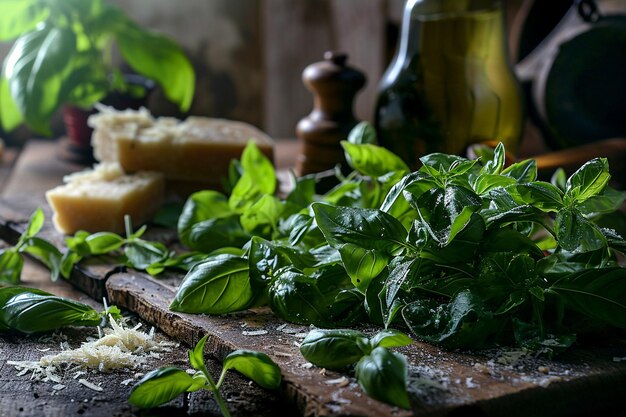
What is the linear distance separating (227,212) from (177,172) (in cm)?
34

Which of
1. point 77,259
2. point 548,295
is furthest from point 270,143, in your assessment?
point 548,295

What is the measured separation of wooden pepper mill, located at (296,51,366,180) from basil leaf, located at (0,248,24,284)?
56cm

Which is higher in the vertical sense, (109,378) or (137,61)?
(137,61)

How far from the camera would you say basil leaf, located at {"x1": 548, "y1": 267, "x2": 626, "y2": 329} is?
2.56ft

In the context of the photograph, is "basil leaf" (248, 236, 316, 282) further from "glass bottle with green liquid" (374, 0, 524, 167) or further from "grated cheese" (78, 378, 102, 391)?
"glass bottle with green liquid" (374, 0, 524, 167)

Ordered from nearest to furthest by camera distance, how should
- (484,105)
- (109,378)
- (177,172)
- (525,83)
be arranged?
(109,378) → (484,105) → (177,172) → (525,83)

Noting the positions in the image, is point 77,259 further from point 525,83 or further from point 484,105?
point 525,83

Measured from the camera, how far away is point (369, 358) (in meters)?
A: 0.68

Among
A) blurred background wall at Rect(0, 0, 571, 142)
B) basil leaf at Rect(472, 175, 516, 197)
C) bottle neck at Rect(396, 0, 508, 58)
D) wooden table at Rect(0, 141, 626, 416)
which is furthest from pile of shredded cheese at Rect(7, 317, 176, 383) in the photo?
blurred background wall at Rect(0, 0, 571, 142)

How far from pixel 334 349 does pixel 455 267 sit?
16 centimetres

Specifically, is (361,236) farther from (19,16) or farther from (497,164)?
(19,16)

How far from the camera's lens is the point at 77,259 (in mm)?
1097

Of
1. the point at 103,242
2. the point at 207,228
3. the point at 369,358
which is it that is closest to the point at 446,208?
the point at 369,358

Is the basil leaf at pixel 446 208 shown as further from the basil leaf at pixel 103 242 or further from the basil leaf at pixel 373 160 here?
the basil leaf at pixel 103 242
